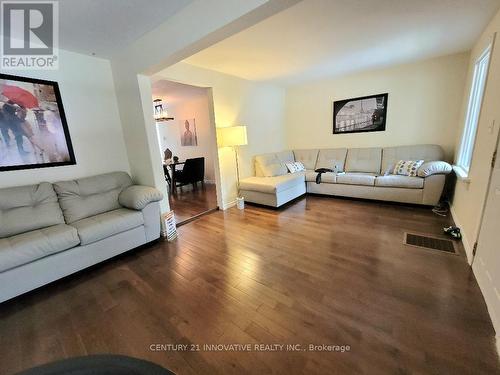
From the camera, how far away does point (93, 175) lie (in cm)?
275

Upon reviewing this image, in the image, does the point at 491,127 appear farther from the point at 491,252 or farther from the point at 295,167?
the point at 295,167

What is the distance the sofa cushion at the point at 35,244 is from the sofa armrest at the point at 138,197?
590 mm

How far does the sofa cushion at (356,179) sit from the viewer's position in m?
3.69

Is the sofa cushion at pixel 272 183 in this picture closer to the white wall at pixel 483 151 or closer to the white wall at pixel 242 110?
the white wall at pixel 242 110

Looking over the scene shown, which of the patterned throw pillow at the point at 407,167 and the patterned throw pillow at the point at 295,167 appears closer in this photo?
the patterned throw pillow at the point at 407,167

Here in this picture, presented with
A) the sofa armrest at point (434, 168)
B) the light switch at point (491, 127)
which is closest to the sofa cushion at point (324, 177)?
the sofa armrest at point (434, 168)

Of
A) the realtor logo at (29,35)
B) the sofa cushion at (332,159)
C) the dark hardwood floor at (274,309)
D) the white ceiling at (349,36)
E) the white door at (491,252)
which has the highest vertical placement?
the white ceiling at (349,36)

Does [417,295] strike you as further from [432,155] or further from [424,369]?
[432,155]

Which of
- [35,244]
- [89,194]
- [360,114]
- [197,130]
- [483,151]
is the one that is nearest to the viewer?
[35,244]

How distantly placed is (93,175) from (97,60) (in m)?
1.43

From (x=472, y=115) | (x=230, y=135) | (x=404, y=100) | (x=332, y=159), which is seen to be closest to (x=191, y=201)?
(x=230, y=135)

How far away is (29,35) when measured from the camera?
6.67 feet

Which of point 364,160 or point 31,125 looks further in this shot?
point 364,160

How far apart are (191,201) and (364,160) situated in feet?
11.6
